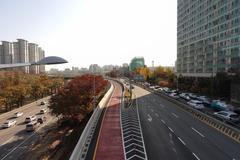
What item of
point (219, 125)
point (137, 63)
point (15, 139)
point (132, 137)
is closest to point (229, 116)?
point (219, 125)

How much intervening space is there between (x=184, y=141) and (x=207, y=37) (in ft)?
229

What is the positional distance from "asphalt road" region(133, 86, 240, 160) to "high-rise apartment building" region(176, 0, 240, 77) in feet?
142

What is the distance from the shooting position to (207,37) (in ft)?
284

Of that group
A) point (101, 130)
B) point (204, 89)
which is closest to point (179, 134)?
point (101, 130)

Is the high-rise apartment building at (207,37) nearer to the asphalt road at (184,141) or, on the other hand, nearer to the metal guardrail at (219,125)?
the metal guardrail at (219,125)

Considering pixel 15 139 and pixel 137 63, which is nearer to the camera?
pixel 15 139

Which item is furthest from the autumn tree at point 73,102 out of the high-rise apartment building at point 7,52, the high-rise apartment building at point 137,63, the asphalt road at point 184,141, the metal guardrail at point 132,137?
the high-rise apartment building at point 7,52

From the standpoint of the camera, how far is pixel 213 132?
91.8ft

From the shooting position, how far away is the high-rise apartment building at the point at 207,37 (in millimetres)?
70562

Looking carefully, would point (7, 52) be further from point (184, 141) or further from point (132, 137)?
point (184, 141)

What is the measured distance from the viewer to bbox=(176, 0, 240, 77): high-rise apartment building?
7056 centimetres

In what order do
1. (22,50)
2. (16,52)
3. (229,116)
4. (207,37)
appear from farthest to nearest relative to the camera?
(22,50)
(16,52)
(207,37)
(229,116)

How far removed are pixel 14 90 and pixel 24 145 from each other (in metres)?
30.7

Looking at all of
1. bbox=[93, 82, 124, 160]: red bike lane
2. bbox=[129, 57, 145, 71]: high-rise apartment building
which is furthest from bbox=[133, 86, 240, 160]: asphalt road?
bbox=[129, 57, 145, 71]: high-rise apartment building
